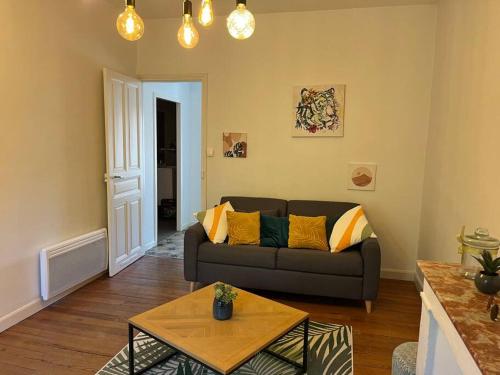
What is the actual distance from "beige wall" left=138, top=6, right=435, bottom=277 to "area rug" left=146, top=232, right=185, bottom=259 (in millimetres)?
951

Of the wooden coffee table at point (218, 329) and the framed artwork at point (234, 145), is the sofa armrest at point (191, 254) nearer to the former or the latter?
the wooden coffee table at point (218, 329)

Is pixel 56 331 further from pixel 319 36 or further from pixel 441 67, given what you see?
pixel 441 67

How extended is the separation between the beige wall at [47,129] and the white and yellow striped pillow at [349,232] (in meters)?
2.41

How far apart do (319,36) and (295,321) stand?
119 inches

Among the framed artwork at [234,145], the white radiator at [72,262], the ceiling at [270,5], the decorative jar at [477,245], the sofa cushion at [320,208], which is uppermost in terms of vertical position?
the ceiling at [270,5]

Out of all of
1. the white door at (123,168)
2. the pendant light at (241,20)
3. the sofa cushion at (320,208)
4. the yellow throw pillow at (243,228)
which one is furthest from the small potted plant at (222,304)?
the white door at (123,168)

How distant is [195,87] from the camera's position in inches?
232

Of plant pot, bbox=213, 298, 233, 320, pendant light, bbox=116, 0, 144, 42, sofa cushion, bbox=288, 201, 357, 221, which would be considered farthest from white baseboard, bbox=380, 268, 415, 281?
pendant light, bbox=116, 0, 144, 42

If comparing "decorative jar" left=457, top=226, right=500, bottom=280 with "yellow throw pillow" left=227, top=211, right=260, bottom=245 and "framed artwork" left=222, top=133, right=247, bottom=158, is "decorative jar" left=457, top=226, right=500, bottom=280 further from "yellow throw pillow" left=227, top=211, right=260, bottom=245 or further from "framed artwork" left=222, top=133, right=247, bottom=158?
"framed artwork" left=222, top=133, right=247, bottom=158

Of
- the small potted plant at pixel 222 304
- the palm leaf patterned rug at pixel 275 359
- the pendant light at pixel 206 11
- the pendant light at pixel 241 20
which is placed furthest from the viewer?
the palm leaf patterned rug at pixel 275 359

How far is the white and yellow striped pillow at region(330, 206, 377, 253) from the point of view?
3291 mm

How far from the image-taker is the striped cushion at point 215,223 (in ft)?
11.6

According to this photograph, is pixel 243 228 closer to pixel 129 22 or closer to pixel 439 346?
pixel 129 22

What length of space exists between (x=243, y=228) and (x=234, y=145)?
45.6 inches
